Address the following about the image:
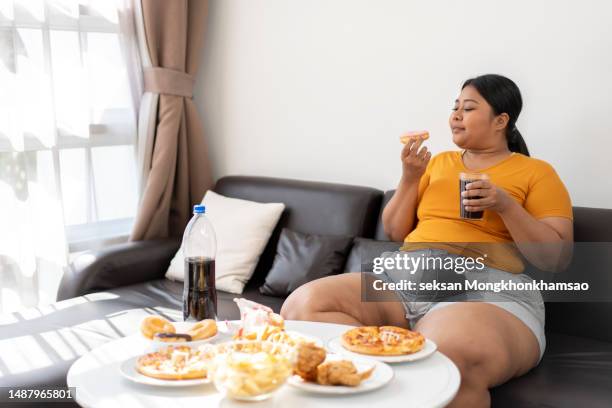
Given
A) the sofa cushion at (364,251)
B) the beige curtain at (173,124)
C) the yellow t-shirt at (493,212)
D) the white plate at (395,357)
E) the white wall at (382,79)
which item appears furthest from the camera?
the beige curtain at (173,124)

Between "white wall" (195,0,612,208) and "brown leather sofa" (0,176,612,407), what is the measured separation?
0.23 meters

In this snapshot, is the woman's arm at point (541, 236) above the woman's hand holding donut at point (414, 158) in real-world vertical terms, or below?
below

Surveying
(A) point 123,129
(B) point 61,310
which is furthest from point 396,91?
(B) point 61,310

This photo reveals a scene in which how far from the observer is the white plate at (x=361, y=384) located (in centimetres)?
135

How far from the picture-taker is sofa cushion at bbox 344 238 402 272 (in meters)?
2.64

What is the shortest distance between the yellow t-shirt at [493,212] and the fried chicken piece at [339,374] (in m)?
0.95

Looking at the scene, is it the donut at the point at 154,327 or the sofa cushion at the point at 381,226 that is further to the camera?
the sofa cushion at the point at 381,226

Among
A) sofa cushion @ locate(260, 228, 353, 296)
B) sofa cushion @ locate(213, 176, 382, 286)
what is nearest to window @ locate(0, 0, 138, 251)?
sofa cushion @ locate(213, 176, 382, 286)

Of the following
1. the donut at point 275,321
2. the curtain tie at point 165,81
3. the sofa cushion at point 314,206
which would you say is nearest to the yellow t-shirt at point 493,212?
the sofa cushion at point 314,206

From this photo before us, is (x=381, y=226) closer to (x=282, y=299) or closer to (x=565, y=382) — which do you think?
(x=282, y=299)

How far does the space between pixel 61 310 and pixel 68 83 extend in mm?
1081

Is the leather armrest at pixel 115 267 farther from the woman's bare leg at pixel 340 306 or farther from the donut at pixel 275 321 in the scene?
the donut at pixel 275 321

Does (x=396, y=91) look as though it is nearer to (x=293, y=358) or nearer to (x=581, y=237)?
(x=581, y=237)

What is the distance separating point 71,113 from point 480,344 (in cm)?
215
